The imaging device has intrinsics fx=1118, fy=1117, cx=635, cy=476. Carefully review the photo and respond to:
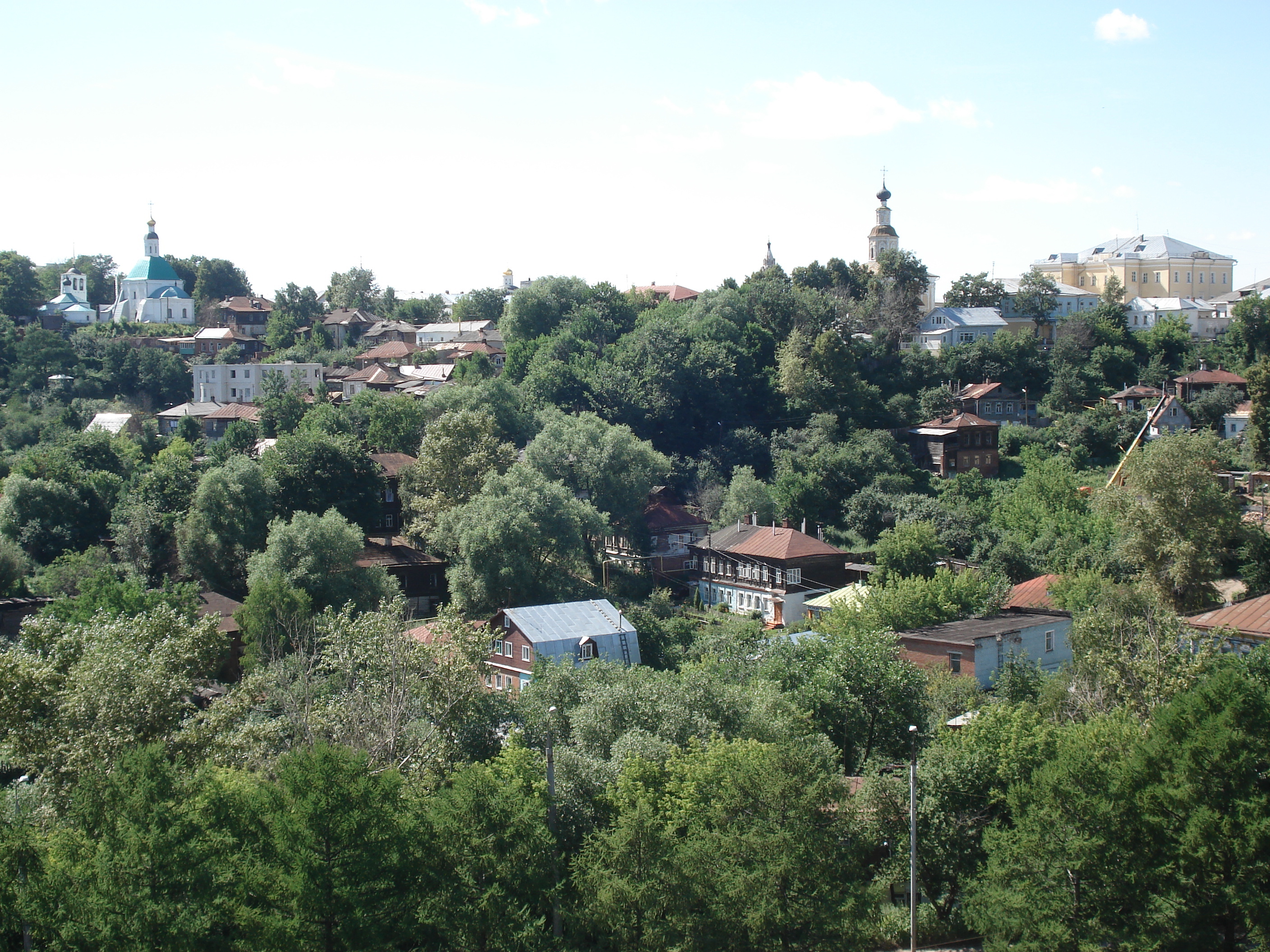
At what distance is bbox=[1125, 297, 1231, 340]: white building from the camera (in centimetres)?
6253

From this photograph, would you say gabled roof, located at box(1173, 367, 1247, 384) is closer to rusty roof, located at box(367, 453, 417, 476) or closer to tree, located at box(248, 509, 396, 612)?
rusty roof, located at box(367, 453, 417, 476)

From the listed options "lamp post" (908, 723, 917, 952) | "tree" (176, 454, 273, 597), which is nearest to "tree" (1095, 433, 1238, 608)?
"lamp post" (908, 723, 917, 952)

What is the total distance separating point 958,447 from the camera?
46156 mm

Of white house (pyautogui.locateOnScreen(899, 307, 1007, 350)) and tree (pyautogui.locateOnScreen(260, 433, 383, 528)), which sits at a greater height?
white house (pyautogui.locateOnScreen(899, 307, 1007, 350))

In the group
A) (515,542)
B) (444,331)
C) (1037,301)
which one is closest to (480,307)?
(444,331)

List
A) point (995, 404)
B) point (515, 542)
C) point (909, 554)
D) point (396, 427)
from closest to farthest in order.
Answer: point (515, 542) < point (909, 554) < point (396, 427) < point (995, 404)

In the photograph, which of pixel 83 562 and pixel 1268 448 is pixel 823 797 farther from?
pixel 1268 448

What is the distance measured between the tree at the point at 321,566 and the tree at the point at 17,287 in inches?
1820

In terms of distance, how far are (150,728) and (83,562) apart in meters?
20.3

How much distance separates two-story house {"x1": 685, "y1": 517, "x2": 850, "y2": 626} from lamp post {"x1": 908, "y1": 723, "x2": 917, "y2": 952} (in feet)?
64.5

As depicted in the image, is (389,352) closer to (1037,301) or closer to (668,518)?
(668,518)

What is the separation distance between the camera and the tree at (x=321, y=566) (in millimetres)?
31703

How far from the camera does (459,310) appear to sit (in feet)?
234

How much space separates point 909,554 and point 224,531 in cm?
2151
